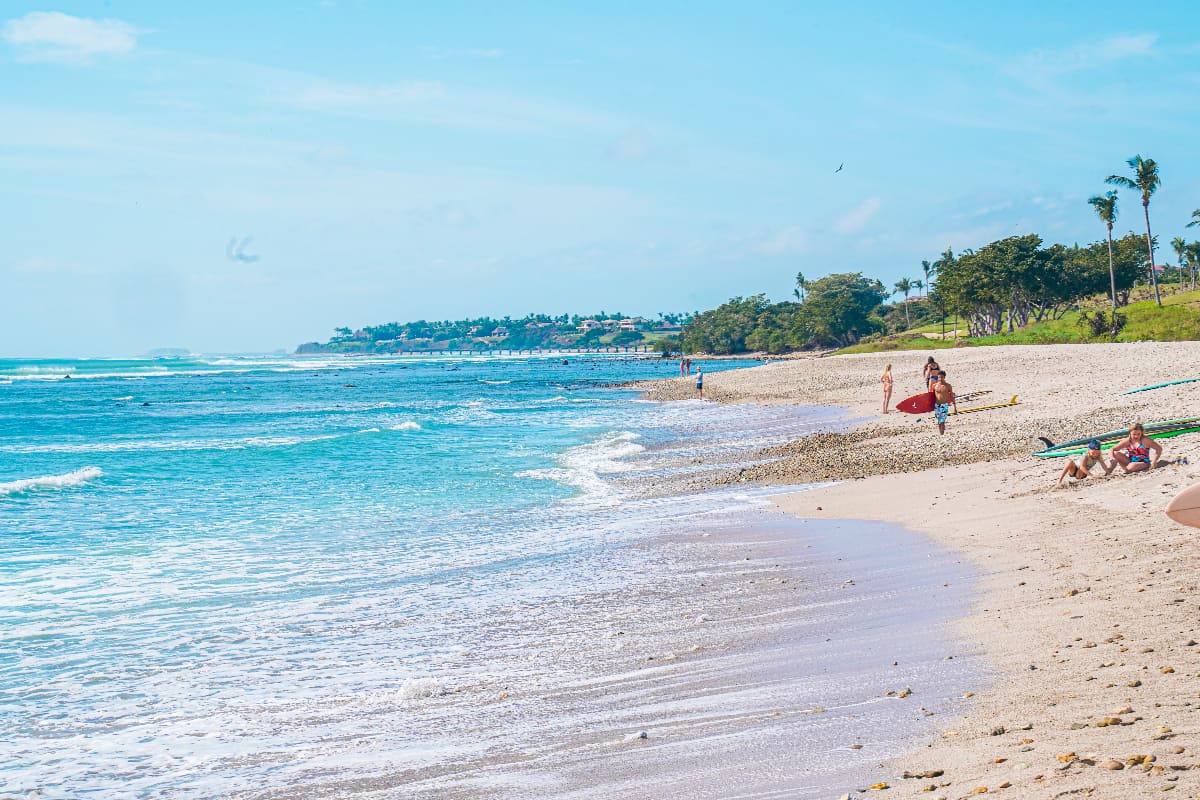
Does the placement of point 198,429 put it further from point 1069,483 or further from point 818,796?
point 818,796

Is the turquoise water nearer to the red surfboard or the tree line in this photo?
the red surfboard

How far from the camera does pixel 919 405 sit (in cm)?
2791

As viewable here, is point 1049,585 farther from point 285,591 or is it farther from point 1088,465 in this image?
point 285,591

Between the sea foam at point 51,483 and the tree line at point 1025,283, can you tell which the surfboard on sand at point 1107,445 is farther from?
the tree line at point 1025,283

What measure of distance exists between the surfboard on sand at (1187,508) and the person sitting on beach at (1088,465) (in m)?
5.06

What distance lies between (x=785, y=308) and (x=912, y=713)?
621ft

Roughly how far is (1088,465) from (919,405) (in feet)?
48.3

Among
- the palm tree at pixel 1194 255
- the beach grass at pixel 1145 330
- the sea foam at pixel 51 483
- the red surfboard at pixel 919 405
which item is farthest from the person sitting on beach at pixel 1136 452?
the palm tree at pixel 1194 255

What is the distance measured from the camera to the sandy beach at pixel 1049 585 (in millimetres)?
4762

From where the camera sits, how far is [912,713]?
597 cm

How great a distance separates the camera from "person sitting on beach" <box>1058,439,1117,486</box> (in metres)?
13.3

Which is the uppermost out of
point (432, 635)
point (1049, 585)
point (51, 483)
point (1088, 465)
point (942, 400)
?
point (942, 400)

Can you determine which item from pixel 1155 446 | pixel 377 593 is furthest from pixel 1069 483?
pixel 377 593

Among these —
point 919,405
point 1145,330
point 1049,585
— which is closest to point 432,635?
point 1049,585
